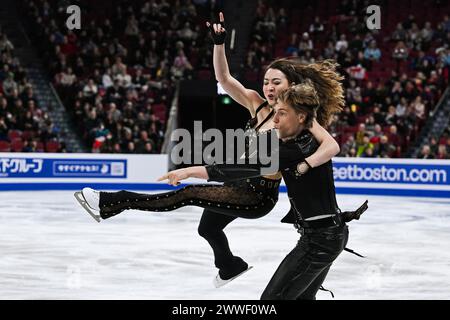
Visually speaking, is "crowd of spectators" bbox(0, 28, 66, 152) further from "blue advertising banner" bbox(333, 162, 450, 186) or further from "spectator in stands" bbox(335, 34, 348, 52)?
"spectator in stands" bbox(335, 34, 348, 52)

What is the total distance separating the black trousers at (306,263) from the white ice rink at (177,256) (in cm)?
241

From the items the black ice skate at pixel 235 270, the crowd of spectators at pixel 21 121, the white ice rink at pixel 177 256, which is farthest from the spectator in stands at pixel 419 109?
the black ice skate at pixel 235 270

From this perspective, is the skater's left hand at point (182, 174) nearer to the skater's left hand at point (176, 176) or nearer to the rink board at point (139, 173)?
the skater's left hand at point (176, 176)

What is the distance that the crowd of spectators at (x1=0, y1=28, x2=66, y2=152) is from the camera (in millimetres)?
19688

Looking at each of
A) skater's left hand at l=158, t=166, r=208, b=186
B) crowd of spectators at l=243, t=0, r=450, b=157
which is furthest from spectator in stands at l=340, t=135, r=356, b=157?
skater's left hand at l=158, t=166, r=208, b=186

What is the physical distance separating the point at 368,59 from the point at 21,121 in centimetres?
986

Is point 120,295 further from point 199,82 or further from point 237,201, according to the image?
point 199,82

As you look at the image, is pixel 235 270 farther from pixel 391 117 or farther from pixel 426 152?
pixel 391 117

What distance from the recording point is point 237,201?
5477 mm

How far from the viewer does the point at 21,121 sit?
66.6 feet

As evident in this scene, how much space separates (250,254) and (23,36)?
17.8 metres

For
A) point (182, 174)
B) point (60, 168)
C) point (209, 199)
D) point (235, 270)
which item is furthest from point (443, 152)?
point (182, 174)

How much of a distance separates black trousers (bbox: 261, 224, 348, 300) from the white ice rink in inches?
94.9

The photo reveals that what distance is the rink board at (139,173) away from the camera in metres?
18.5
